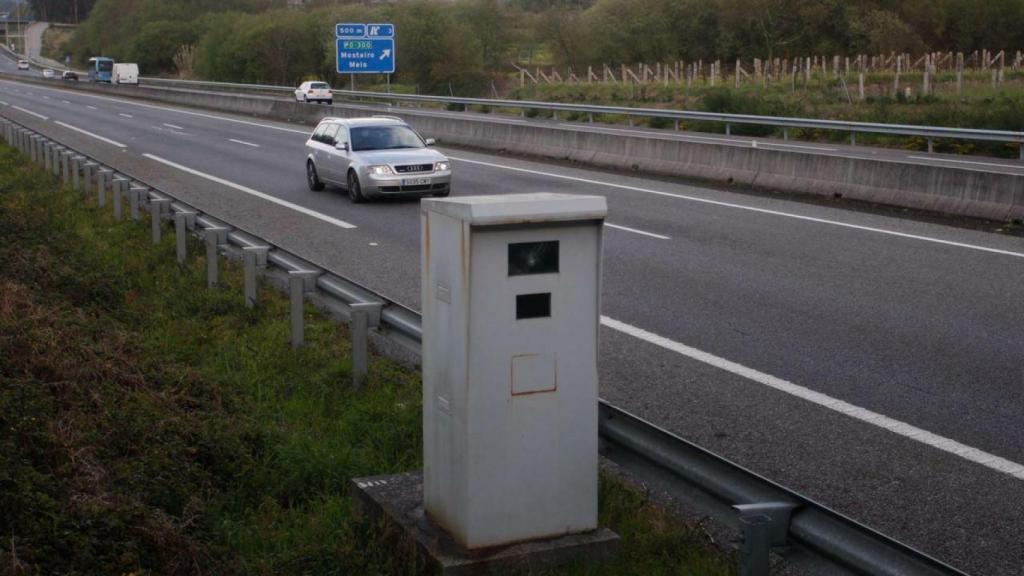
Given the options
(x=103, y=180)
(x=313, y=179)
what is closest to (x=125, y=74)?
(x=313, y=179)

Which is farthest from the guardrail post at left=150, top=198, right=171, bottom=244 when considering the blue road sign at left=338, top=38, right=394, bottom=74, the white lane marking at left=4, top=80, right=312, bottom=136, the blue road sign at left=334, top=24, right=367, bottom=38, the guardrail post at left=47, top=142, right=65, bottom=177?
the blue road sign at left=338, top=38, right=394, bottom=74

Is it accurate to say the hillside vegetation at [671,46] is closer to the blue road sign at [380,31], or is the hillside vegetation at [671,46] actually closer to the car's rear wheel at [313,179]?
the blue road sign at [380,31]

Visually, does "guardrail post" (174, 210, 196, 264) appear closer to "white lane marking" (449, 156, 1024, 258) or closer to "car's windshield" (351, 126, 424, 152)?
"white lane marking" (449, 156, 1024, 258)

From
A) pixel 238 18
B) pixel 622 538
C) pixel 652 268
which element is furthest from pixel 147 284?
pixel 238 18

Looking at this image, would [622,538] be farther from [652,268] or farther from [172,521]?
[652,268]

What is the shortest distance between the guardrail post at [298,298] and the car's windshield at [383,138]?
42.0 feet

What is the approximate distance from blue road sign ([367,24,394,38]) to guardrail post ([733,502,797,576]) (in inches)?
1668

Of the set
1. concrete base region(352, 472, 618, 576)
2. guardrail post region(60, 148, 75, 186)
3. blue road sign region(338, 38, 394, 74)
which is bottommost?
concrete base region(352, 472, 618, 576)

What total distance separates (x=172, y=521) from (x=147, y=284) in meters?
7.06

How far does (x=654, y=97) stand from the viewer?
58062 millimetres

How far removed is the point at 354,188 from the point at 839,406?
13.8 meters

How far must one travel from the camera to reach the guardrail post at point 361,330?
766 cm

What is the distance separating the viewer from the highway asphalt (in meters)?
6.37

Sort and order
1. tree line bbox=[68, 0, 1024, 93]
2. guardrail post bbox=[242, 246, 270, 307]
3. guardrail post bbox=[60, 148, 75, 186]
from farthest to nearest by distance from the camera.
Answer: tree line bbox=[68, 0, 1024, 93]
guardrail post bbox=[60, 148, 75, 186]
guardrail post bbox=[242, 246, 270, 307]
